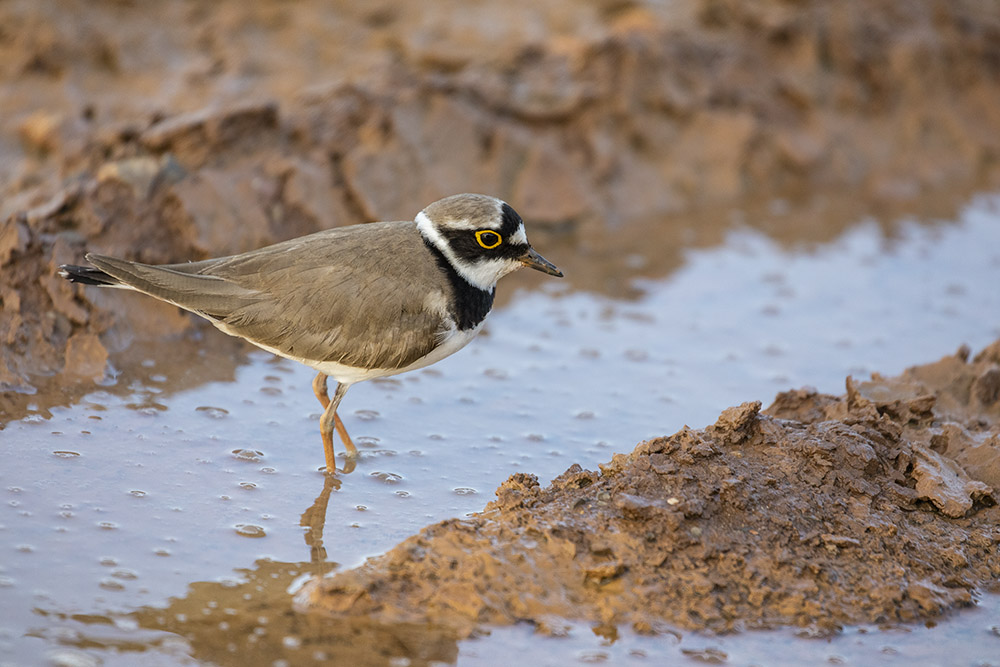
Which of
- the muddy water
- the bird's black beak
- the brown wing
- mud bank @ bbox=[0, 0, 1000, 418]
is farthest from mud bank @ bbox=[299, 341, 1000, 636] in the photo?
mud bank @ bbox=[0, 0, 1000, 418]

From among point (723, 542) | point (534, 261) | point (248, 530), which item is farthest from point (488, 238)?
point (723, 542)

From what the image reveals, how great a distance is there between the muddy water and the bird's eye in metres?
1.19

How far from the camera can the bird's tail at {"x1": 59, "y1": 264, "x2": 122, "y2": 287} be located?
226 inches

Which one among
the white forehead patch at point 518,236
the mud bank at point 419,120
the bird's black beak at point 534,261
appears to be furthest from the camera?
the mud bank at point 419,120

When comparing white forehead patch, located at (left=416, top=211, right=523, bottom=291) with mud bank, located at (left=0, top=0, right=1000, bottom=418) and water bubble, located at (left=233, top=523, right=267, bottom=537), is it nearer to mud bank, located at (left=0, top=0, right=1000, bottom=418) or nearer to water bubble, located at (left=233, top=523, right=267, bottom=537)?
water bubble, located at (left=233, top=523, right=267, bottom=537)

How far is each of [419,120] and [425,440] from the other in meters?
3.67

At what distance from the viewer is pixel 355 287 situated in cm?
561

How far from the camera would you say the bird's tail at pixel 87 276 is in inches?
226

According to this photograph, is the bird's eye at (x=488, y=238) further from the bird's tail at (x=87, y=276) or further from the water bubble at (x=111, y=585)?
the water bubble at (x=111, y=585)

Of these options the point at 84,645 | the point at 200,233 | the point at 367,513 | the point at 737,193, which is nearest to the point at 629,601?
the point at 367,513

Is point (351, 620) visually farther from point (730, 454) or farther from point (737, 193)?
point (737, 193)

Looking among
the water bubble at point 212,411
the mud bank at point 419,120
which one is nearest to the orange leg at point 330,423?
the water bubble at point 212,411

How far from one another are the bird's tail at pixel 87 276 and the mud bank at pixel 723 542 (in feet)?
7.66

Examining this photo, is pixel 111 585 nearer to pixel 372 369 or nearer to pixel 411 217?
pixel 372 369
